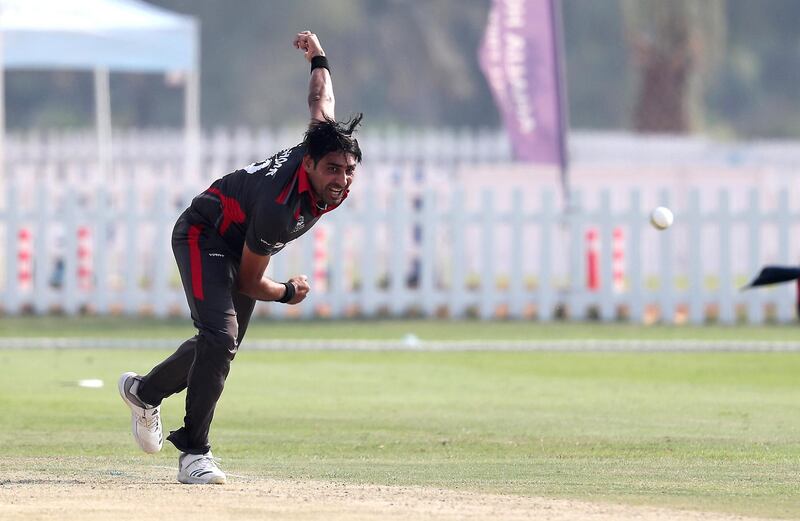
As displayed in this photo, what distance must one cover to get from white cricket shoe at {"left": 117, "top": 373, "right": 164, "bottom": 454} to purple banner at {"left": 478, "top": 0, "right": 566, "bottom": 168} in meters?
13.2

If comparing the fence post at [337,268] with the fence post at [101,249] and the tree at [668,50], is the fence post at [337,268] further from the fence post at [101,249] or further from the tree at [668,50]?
the tree at [668,50]

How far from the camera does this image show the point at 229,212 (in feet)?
23.6

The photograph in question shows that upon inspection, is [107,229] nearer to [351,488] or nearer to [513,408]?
[513,408]

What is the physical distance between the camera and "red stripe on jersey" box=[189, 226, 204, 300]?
7191 millimetres

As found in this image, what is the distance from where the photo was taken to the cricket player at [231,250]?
6.90 m

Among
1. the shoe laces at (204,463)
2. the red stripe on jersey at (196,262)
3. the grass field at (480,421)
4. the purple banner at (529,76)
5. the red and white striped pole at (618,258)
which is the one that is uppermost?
the purple banner at (529,76)

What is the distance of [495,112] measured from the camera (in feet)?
191

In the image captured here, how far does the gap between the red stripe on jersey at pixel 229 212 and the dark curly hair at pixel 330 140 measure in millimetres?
412

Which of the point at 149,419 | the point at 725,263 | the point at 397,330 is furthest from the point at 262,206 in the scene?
the point at 725,263

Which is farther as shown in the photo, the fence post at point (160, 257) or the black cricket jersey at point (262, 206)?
the fence post at point (160, 257)

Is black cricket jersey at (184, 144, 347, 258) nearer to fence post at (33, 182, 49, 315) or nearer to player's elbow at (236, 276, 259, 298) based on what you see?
player's elbow at (236, 276, 259, 298)

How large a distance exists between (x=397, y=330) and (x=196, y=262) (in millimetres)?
10410

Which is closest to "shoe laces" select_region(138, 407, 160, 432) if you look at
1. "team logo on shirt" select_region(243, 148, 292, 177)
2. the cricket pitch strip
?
the cricket pitch strip

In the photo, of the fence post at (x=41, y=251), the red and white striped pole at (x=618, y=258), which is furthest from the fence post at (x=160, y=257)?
the red and white striped pole at (x=618, y=258)
